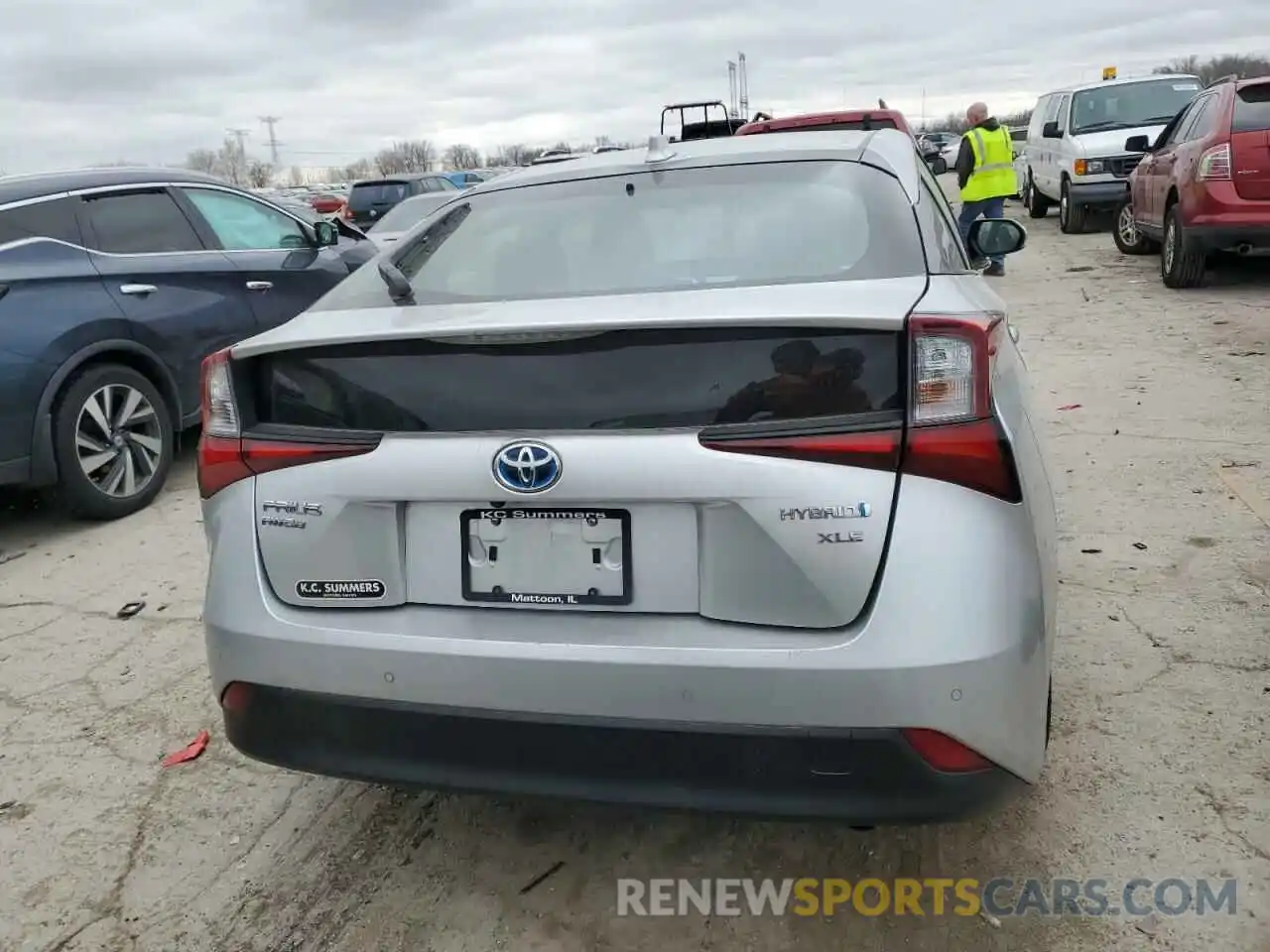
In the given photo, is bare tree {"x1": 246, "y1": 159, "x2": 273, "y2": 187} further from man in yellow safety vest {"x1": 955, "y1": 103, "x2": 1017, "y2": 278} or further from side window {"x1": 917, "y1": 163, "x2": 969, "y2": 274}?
side window {"x1": 917, "y1": 163, "x2": 969, "y2": 274}

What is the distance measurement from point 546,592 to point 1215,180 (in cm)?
878

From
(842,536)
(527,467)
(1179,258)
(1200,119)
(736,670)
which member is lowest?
(736,670)

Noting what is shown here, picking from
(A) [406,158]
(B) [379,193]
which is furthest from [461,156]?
(B) [379,193]

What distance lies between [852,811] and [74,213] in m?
5.11

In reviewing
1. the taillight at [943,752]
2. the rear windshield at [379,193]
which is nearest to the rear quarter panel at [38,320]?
the taillight at [943,752]

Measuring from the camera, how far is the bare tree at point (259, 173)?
81169 mm

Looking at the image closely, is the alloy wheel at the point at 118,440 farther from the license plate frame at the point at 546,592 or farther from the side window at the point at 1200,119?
the side window at the point at 1200,119

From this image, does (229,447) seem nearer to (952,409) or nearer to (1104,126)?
(952,409)

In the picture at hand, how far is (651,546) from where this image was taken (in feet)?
6.55

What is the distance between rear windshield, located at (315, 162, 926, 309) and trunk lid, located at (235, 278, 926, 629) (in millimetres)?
266

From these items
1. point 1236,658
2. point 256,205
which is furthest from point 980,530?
point 256,205

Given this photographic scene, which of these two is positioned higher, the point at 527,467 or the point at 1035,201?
the point at 1035,201

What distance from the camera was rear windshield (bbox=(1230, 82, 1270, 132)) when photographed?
869cm

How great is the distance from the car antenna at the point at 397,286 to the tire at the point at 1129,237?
1111 centimetres
